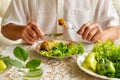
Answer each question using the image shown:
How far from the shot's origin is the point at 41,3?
152 cm

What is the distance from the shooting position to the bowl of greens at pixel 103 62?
886 millimetres

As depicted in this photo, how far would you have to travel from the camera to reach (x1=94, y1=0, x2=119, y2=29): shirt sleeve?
148 cm

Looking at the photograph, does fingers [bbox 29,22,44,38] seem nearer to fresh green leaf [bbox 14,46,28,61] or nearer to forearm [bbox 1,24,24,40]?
forearm [bbox 1,24,24,40]

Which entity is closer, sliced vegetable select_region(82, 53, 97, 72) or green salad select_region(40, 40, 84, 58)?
sliced vegetable select_region(82, 53, 97, 72)

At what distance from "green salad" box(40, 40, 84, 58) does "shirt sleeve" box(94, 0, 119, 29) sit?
0.43 meters

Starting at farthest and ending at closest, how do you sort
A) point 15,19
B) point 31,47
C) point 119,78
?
point 15,19 < point 31,47 < point 119,78

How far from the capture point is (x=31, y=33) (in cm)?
116

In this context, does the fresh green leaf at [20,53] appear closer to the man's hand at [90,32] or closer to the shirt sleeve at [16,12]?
the man's hand at [90,32]

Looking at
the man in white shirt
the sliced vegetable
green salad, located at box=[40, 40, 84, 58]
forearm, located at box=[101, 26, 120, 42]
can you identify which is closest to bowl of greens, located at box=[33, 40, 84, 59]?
green salad, located at box=[40, 40, 84, 58]

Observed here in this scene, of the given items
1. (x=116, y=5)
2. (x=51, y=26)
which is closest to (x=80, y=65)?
(x=51, y=26)

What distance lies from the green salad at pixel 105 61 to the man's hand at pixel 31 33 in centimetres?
25

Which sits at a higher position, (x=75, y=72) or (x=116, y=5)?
(x=116, y=5)

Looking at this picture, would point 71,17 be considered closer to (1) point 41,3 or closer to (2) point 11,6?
(1) point 41,3

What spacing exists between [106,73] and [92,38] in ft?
1.03
